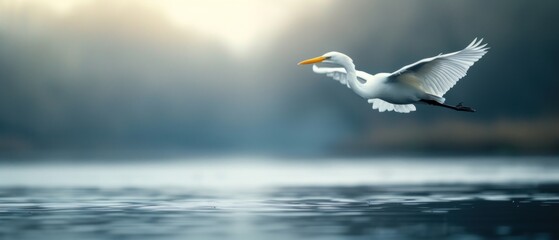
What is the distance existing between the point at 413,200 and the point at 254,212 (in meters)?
7.36

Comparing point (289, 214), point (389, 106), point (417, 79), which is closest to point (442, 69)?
point (417, 79)

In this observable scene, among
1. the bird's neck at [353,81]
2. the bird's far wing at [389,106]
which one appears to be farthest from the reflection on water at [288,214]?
the bird's neck at [353,81]

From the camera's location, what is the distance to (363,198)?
39.2 m

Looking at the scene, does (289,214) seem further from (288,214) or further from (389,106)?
(389,106)

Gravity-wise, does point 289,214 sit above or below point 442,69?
below

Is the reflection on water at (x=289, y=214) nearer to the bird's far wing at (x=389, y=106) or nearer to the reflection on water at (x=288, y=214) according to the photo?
the reflection on water at (x=288, y=214)

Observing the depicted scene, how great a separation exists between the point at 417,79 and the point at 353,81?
6.48 feet

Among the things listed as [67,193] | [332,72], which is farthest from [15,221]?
[67,193]

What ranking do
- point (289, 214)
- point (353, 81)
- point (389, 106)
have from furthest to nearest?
point (389, 106) → point (353, 81) → point (289, 214)

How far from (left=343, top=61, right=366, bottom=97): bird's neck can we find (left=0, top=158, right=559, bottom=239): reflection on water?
3.47 m

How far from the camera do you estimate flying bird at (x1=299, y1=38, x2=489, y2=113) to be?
33.0 m

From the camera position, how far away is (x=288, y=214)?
102 ft

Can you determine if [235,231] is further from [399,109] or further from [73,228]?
[399,109]

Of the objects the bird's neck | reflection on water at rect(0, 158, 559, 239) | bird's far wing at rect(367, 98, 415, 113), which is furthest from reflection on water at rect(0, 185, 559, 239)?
Result: the bird's neck
